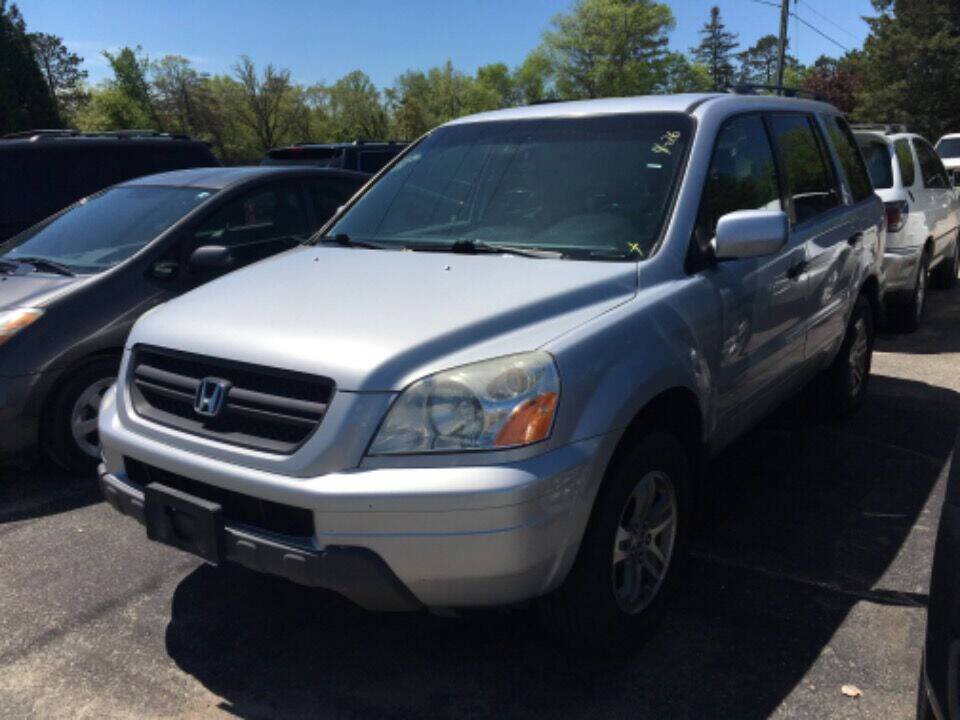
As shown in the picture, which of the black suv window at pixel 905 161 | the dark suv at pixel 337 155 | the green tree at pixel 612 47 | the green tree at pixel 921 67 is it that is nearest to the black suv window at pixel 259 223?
the black suv window at pixel 905 161

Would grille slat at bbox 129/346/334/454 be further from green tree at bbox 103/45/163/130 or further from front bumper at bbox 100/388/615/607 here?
green tree at bbox 103/45/163/130

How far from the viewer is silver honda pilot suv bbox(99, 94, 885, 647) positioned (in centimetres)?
236

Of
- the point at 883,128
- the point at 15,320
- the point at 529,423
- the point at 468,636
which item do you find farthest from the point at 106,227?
the point at 883,128

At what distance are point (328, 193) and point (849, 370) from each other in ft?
11.9

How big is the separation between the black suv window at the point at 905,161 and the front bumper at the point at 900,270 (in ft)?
2.03

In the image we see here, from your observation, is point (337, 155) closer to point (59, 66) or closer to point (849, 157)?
point (849, 157)

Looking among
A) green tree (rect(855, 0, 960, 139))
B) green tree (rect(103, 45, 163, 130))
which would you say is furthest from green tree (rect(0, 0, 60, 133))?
green tree (rect(855, 0, 960, 139))

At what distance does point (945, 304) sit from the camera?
9.45m

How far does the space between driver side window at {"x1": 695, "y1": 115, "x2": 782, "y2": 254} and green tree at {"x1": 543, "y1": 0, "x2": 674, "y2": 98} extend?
69.6 meters

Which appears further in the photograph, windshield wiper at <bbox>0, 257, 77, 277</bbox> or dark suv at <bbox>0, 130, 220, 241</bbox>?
dark suv at <bbox>0, 130, 220, 241</bbox>

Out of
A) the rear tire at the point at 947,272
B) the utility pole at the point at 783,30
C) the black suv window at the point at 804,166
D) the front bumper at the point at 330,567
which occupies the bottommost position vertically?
the rear tire at the point at 947,272

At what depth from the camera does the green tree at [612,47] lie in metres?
71.3

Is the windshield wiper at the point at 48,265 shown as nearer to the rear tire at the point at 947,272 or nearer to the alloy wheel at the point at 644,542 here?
the alloy wheel at the point at 644,542

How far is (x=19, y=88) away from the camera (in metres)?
36.6
